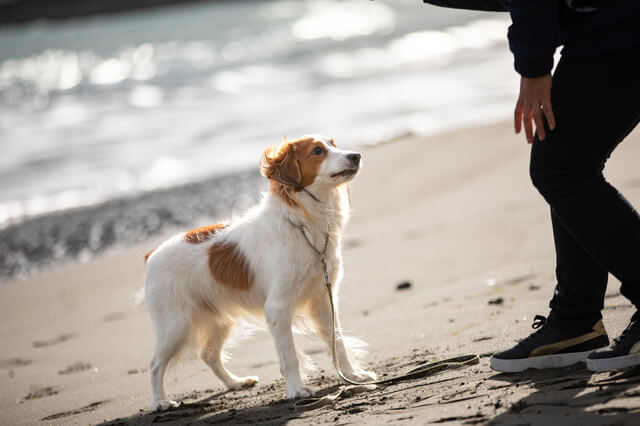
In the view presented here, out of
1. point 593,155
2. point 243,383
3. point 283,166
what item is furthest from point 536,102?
point 243,383

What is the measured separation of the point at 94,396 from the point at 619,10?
3318 mm

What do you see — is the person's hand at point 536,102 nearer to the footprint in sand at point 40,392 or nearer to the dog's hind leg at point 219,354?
the dog's hind leg at point 219,354

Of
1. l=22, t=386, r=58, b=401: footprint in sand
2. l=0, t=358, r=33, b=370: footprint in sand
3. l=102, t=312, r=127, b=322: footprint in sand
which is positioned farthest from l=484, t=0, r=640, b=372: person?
l=102, t=312, r=127, b=322: footprint in sand

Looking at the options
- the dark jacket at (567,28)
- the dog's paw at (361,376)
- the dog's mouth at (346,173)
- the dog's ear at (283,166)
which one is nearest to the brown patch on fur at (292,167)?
the dog's ear at (283,166)

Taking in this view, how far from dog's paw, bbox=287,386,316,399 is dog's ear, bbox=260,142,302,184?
1019mm

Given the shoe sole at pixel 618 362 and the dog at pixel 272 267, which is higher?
the dog at pixel 272 267

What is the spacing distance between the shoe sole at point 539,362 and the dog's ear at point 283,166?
134cm

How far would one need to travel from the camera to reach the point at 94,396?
163 inches

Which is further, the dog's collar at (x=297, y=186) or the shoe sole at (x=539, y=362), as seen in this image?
the dog's collar at (x=297, y=186)

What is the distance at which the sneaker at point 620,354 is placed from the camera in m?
2.72

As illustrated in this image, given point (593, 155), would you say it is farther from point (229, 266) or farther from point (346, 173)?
point (229, 266)

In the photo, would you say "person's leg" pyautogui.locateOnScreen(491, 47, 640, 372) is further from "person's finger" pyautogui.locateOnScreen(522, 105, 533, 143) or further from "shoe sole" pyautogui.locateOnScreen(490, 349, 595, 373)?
"shoe sole" pyautogui.locateOnScreen(490, 349, 595, 373)

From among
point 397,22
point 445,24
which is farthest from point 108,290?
point 397,22

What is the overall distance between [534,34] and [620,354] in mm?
1221
